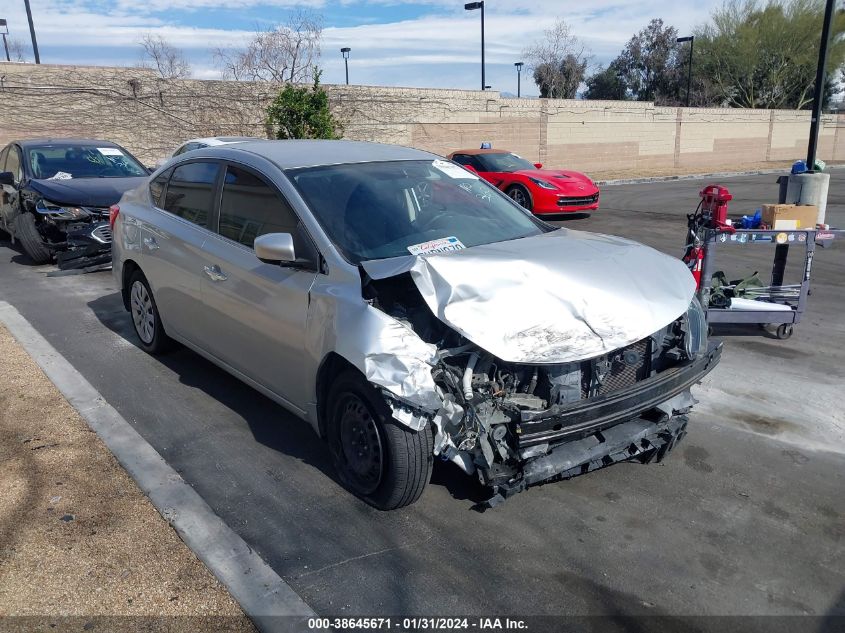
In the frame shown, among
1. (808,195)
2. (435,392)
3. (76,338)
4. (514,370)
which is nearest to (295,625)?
(435,392)

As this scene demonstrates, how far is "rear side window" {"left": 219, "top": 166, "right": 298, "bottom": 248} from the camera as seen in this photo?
4.12m

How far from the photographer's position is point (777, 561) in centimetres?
322

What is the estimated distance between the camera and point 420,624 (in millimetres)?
2834

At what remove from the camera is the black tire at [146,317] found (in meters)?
5.69

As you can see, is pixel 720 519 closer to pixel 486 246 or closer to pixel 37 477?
pixel 486 246

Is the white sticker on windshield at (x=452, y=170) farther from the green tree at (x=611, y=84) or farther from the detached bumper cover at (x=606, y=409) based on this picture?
the green tree at (x=611, y=84)

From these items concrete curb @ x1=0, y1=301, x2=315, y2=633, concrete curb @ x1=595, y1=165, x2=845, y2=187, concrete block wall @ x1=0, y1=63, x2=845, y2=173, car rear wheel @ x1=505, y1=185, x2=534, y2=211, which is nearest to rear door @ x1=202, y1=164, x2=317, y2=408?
concrete curb @ x1=0, y1=301, x2=315, y2=633

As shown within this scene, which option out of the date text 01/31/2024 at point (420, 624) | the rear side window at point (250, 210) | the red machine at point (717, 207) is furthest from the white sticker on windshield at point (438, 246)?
the red machine at point (717, 207)

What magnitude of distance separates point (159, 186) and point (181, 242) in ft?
2.95

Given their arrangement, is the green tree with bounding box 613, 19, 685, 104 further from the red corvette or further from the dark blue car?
the dark blue car

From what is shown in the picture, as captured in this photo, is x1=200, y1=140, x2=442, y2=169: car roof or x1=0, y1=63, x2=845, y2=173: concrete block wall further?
x1=0, y1=63, x2=845, y2=173: concrete block wall

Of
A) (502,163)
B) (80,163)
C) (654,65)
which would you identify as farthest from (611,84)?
(80,163)

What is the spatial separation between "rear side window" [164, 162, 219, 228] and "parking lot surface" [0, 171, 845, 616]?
4.24ft

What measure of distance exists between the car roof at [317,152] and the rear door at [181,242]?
221 millimetres
